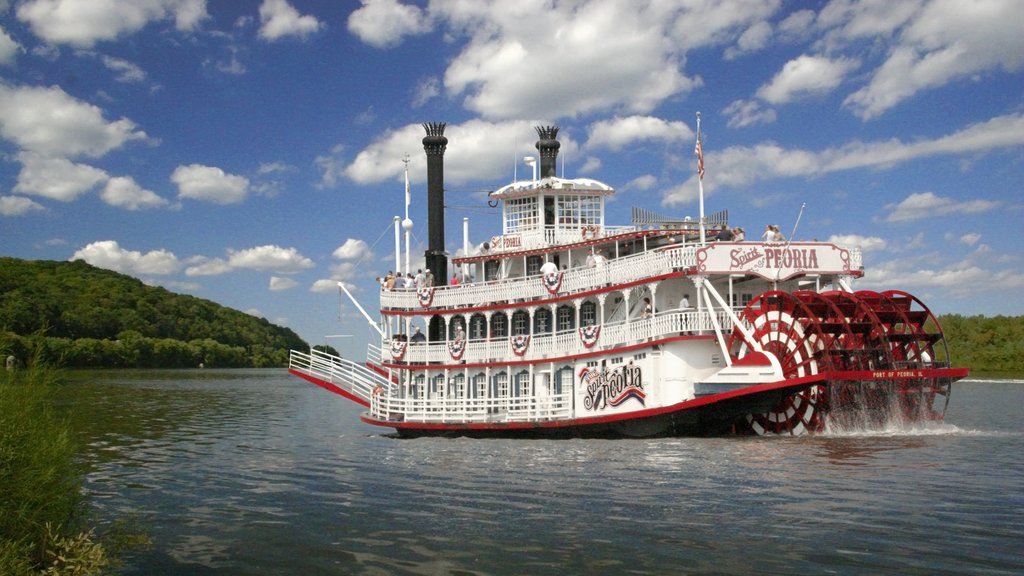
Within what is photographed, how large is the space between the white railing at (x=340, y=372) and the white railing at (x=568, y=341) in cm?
107

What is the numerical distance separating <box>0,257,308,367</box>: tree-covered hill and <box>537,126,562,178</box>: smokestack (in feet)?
141

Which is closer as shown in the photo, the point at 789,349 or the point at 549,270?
the point at 789,349

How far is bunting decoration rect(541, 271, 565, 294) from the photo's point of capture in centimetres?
1941

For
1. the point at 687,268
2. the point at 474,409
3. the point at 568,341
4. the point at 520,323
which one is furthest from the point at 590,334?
the point at 474,409

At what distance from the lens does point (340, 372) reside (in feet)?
77.5

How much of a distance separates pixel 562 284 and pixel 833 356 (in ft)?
18.7

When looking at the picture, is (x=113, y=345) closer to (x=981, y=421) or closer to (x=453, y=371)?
(x=453, y=371)

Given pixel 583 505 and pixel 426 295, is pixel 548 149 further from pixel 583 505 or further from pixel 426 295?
pixel 583 505

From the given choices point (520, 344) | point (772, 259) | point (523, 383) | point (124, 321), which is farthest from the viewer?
point (124, 321)

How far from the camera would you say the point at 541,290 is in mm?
19906

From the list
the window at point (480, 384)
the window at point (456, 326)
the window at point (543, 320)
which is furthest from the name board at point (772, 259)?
the window at point (456, 326)

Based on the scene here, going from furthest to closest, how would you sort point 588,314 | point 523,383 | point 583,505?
point 523,383 → point 588,314 → point 583,505

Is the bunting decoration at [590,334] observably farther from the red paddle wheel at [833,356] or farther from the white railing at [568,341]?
the red paddle wheel at [833,356]

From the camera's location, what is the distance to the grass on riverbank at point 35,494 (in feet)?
21.5
